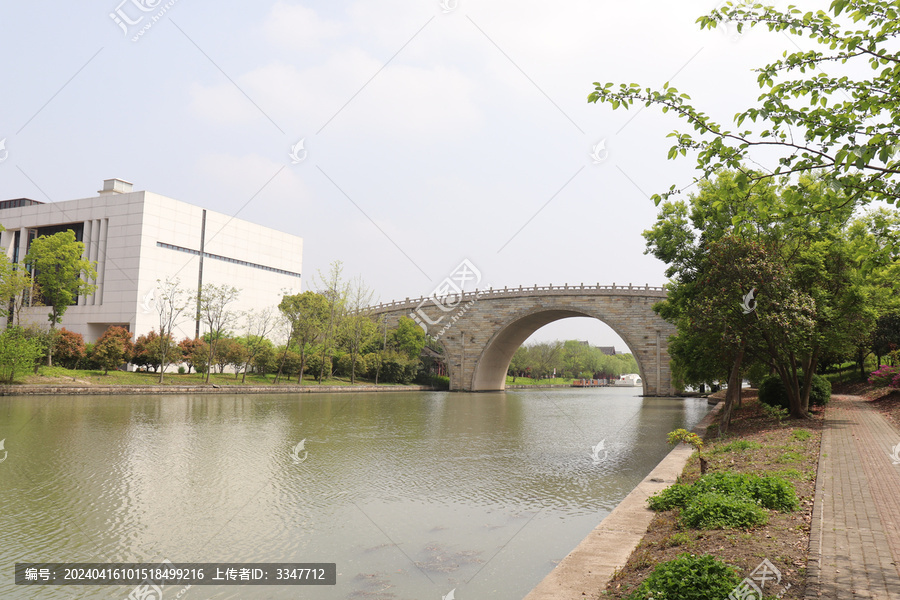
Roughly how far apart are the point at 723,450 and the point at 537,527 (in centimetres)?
521

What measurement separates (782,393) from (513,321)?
3234 centimetres

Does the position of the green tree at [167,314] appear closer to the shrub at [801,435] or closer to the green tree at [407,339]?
the green tree at [407,339]

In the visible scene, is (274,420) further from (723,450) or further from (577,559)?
(577,559)

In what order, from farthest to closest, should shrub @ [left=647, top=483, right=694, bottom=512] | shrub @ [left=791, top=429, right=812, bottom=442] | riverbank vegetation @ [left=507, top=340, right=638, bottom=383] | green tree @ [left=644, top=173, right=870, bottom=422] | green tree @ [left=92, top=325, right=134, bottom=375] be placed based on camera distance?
riverbank vegetation @ [left=507, top=340, right=638, bottom=383] < green tree @ [left=92, top=325, right=134, bottom=375] < green tree @ [left=644, top=173, right=870, bottom=422] < shrub @ [left=791, top=429, right=812, bottom=442] < shrub @ [left=647, top=483, right=694, bottom=512]

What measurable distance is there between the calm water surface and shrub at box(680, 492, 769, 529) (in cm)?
122

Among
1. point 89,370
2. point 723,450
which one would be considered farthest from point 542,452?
point 89,370

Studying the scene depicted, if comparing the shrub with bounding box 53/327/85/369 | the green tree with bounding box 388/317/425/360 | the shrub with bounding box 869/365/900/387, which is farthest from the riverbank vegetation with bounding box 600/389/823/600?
the green tree with bounding box 388/317/425/360

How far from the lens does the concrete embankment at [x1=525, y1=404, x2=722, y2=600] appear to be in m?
3.83

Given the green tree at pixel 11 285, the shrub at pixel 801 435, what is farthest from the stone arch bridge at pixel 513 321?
the shrub at pixel 801 435

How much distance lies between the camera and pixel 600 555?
15.0ft

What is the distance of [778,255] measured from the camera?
1308 cm

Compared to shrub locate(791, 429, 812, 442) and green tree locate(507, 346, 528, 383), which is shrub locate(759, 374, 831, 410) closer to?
shrub locate(791, 429, 812, 442)

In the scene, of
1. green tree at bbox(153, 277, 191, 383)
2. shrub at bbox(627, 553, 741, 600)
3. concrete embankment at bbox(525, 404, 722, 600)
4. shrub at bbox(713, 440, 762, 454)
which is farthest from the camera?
green tree at bbox(153, 277, 191, 383)

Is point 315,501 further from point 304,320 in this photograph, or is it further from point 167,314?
point 167,314
